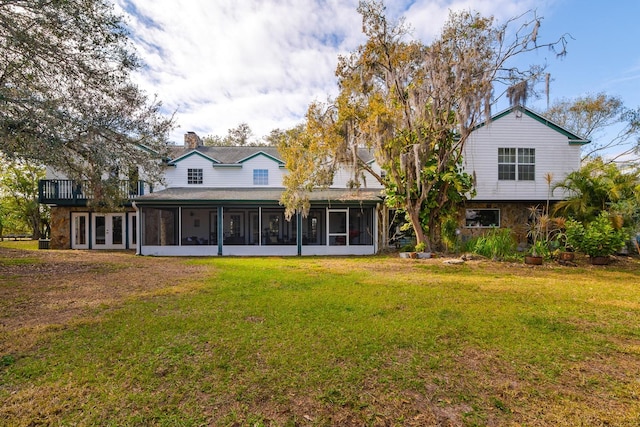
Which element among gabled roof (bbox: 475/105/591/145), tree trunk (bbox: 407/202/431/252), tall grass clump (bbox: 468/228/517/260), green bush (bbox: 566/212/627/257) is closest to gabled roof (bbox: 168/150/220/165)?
tree trunk (bbox: 407/202/431/252)

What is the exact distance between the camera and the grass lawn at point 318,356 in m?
2.62

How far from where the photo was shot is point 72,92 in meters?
8.38

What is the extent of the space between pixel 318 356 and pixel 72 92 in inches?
372

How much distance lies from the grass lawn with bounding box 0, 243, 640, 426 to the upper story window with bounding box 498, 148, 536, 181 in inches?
353

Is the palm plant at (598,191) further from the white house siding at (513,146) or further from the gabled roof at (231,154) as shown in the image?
the gabled roof at (231,154)

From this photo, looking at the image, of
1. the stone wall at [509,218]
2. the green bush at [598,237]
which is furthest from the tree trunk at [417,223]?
the green bush at [598,237]

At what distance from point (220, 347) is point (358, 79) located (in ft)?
34.8

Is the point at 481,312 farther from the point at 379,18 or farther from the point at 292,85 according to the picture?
the point at 292,85

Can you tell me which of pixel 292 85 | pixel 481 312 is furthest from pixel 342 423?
Result: pixel 292 85

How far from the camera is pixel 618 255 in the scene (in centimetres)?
1338

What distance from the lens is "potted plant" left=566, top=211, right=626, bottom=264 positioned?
10.6 m

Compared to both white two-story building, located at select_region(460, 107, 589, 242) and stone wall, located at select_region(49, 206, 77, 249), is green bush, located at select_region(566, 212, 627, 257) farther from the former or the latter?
stone wall, located at select_region(49, 206, 77, 249)

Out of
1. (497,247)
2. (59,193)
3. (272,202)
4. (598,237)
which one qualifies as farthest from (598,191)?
(59,193)

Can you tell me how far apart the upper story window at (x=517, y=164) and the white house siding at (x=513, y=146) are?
0.56 ft
